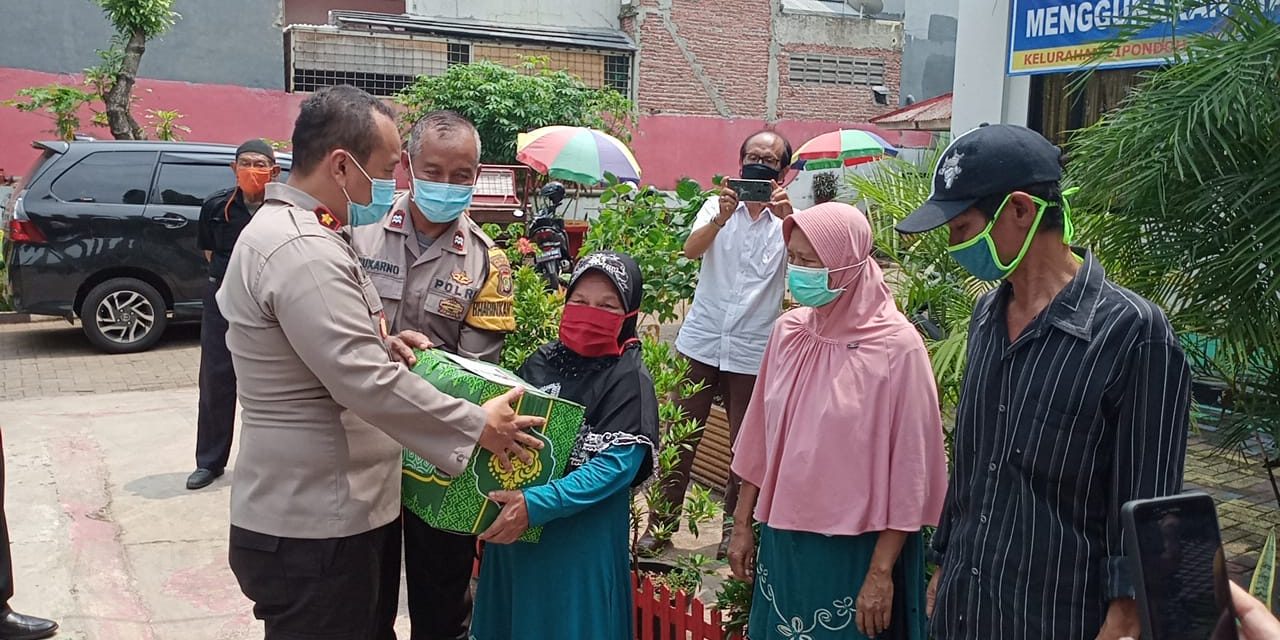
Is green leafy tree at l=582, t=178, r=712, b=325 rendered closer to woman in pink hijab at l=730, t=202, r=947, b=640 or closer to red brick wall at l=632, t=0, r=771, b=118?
woman in pink hijab at l=730, t=202, r=947, b=640

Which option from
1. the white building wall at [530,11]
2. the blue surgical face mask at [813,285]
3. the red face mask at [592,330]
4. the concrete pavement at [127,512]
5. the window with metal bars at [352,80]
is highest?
the white building wall at [530,11]

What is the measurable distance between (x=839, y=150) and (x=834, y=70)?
8462 millimetres

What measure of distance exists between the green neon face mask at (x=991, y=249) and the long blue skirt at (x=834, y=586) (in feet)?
2.55

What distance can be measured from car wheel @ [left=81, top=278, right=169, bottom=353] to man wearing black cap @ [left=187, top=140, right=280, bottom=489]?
4.00 metres

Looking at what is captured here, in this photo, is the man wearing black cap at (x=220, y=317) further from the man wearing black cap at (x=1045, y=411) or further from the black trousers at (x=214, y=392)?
the man wearing black cap at (x=1045, y=411)

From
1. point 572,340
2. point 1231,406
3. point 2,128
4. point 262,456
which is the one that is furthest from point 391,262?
point 2,128

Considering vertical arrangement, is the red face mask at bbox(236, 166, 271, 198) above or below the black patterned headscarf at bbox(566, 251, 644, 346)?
Answer: above

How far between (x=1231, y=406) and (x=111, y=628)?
436 centimetres

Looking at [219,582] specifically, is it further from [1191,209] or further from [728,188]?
[1191,209]

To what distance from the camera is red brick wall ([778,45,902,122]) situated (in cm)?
2016

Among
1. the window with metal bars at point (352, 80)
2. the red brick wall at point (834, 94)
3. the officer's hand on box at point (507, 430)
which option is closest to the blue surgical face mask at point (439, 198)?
the officer's hand on box at point (507, 430)

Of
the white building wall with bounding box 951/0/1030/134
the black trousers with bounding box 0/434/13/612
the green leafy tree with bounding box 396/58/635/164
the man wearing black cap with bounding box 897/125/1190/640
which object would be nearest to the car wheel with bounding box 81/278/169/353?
the black trousers with bounding box 0/434/13/612

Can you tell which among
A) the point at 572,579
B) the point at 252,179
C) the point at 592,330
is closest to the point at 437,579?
the point at 572,579

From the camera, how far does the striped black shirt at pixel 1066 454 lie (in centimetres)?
177
